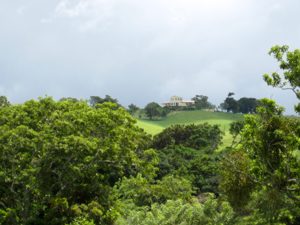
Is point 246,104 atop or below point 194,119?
atop

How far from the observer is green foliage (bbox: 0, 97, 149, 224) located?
37.3 feet

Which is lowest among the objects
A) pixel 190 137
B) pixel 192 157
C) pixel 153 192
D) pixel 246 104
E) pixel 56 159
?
pixel 153 192

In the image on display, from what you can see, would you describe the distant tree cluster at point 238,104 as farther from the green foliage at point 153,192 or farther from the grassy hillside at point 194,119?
the green foliage at point 153,192

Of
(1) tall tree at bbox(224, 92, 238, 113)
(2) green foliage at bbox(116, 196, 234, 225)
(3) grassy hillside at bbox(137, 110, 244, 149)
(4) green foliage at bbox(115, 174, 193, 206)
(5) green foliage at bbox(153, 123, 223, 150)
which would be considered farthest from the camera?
(1) tall tree at bbox(224, 92, 238, 113)

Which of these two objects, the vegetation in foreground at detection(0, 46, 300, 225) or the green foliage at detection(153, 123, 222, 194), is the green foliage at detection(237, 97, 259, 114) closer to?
the green foliage at detection(153, 123, 222, 194)

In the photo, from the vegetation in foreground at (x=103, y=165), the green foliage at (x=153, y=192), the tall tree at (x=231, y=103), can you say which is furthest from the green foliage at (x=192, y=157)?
the tall tree at (x=231, y=103)

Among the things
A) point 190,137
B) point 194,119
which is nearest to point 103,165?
point 190,137

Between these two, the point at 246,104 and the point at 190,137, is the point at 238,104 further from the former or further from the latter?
the point at 190,137

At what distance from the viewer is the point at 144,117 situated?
351 ft

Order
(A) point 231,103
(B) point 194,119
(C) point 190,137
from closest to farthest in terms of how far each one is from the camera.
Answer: (C) point 190,137
(B) point 194,119
(A) point 231,103

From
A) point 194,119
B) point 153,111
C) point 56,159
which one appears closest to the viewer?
point 56,159

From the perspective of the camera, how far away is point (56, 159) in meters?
11.7

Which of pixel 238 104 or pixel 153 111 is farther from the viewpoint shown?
pixel 238 104

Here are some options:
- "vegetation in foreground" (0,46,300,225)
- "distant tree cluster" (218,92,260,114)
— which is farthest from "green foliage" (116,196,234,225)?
"distant tree cluster" (218,92,260,114)
